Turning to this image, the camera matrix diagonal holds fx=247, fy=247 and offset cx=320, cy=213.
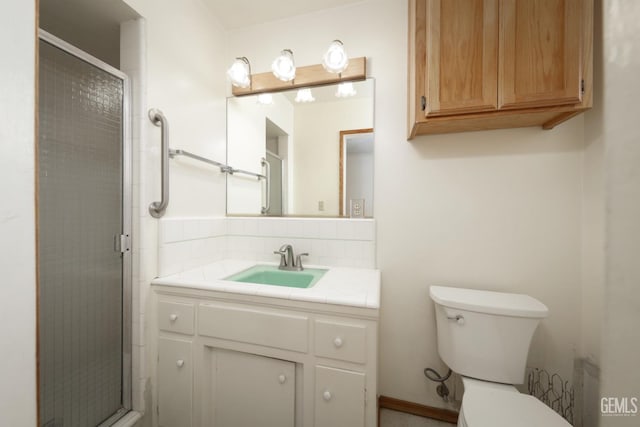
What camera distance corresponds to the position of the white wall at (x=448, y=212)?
1.23 meters

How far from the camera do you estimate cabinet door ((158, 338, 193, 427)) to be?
44.0 inches

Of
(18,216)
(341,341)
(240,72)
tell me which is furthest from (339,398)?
(240,72)

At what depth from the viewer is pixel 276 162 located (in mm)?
1670

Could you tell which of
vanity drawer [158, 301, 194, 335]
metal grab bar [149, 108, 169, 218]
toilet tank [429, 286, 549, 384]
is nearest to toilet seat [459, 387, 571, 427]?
toilet tank [429, 286, 549, 384]

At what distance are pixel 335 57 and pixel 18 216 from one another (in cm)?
147

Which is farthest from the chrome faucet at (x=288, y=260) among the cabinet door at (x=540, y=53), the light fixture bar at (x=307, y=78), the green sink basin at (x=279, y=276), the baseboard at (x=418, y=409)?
the cabinet door at (x=540, y=53)

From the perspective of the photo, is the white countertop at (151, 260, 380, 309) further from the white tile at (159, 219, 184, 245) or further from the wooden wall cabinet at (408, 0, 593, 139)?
the wooden wall cabinet at (408, 0, 593, 139)

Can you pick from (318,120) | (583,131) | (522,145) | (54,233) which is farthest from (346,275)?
Answer: (583,131)

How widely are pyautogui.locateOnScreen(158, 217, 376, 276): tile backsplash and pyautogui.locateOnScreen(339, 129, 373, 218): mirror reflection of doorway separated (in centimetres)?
9

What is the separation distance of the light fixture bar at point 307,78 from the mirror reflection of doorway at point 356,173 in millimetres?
312

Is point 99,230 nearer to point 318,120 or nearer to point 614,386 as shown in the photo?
point 318,120

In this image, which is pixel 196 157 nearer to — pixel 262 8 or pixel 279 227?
pixel 279 227

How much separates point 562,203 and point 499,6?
37.4 inches

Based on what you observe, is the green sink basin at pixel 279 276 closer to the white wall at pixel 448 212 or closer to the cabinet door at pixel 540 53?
the white wall at pixel 448 212
